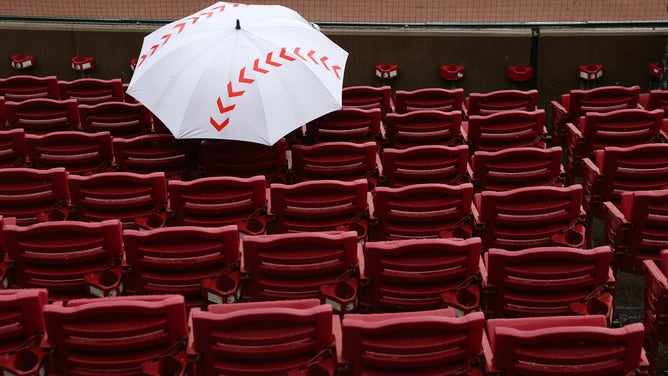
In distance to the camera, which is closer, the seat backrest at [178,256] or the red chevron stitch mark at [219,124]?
the seat backrest at [178,256]

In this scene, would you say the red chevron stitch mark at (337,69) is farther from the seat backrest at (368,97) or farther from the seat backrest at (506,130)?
the seat backrest at (506,130)

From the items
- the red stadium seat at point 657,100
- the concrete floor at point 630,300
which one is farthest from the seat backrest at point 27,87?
the red stadium seat at point 657,100

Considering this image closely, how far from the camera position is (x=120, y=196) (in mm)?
5211

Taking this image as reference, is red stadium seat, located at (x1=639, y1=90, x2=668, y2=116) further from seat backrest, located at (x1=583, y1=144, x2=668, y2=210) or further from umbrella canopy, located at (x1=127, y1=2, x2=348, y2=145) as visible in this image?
umbrella canopy, located at (x1=127, y1=2, x2=348, y2=145)

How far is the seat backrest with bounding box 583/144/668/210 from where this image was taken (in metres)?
5.43

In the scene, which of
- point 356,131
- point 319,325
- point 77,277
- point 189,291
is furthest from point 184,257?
point 356,131

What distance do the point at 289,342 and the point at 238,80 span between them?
2551 mm

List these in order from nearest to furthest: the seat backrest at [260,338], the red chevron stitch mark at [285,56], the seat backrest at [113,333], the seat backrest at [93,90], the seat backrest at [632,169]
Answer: the seat backrest at [260,338]
the seat backrest at [113,333]
the seat backrest at [632,169]
the red chevron stitch mark at [285,56]
the seat backrest at [93,90]

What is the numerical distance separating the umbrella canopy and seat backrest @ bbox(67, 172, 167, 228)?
0.48 m

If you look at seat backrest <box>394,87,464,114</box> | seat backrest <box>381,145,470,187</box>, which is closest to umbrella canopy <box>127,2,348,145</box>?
seat backrest <box>381,145,470,187</box>

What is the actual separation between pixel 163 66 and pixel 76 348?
275 cm

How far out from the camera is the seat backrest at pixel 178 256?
435 cm

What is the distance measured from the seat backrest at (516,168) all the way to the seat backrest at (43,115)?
3.56 m

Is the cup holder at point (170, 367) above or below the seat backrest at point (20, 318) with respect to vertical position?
below
